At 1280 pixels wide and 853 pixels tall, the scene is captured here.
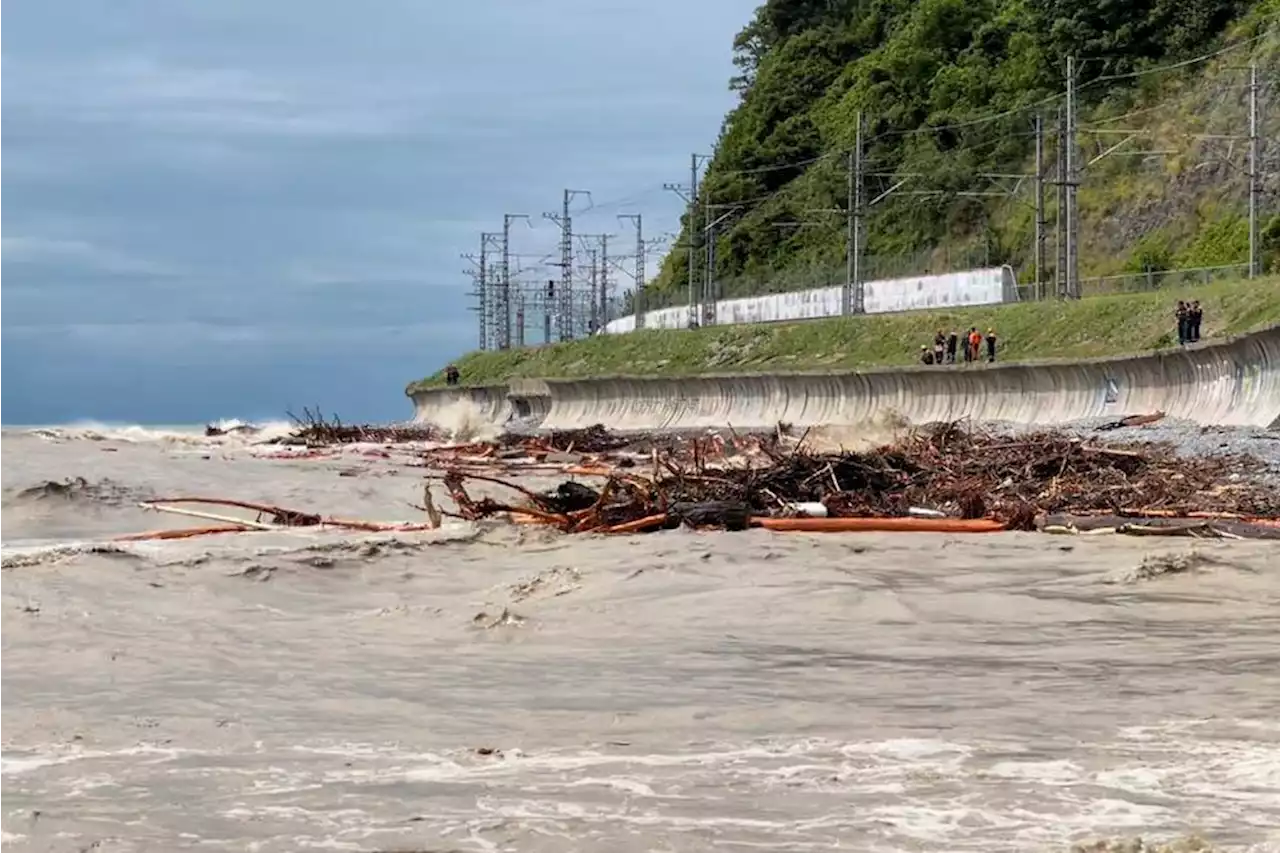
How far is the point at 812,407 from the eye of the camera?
4238 cm

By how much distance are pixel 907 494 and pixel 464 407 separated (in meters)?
61.3

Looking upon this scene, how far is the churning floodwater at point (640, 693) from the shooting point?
17.1 ft

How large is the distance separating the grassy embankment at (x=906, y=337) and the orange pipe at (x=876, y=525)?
17.0m

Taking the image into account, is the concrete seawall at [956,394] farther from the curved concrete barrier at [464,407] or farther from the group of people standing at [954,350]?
the curved concrete barrier at [464,407]

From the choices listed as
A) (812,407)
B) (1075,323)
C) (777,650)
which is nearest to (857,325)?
(1075,323)

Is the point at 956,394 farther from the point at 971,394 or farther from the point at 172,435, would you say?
the point at 172,435

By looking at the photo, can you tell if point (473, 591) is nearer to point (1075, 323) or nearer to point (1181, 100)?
point (1075, 323)

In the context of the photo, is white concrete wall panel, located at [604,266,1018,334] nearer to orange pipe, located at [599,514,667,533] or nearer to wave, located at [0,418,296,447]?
wave, located at [0,418,296,447]

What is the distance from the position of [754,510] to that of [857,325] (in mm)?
49056

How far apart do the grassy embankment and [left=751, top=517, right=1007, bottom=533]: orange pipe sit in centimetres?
1698

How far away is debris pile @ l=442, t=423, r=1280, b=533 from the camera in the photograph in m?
13.5

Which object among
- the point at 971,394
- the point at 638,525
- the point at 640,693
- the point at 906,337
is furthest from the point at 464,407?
the point at 640,693

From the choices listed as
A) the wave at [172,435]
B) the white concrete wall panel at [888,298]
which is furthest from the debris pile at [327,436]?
the white concrete wall panel at [888,298]

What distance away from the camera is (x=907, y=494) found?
15250 millimetres
